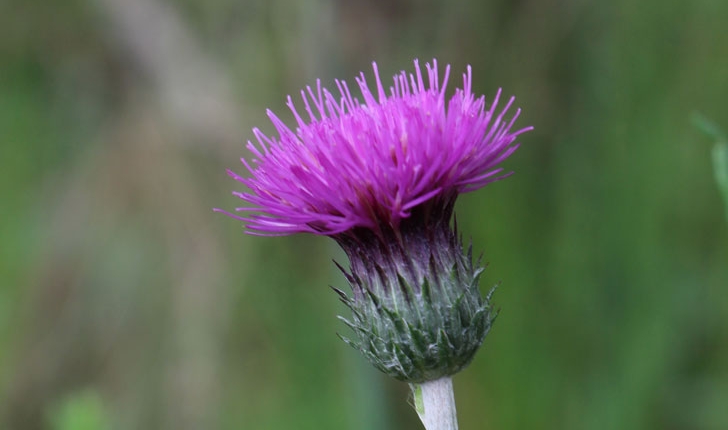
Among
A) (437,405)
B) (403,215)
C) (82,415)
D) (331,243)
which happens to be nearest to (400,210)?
(403,215)

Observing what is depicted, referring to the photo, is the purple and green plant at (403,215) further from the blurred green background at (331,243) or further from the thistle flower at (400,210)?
the blurred green background at (331,243)

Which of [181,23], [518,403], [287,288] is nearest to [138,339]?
[287,288]

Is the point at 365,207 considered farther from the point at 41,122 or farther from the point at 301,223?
the point at 41,122

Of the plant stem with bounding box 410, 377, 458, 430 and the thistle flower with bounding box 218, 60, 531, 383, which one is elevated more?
the thistle flower with bounding box 218, 60, 531, 383

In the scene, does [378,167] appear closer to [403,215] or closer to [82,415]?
[403,215]

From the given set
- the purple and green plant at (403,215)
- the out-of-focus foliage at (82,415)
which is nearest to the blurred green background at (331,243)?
the out-of-focus foliage at (82,415)

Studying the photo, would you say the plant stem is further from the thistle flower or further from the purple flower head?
the purple flower head

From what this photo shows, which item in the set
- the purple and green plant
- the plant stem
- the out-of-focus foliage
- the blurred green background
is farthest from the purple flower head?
the blurred green background
